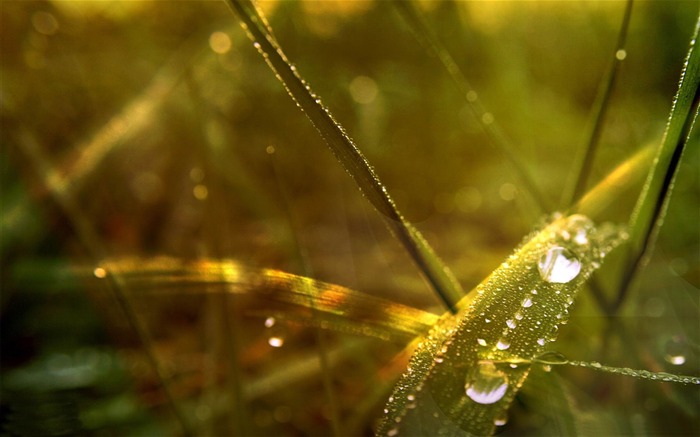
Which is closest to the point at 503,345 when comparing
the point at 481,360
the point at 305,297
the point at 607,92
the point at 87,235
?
the point at 481,360

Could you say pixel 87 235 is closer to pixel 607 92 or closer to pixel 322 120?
pixel 322 120

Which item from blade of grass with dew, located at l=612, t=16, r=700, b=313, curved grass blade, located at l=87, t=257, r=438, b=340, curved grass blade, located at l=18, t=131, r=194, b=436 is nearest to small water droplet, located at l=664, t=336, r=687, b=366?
blade of grass with dew, located at l=612, t=16, r=700, b=313

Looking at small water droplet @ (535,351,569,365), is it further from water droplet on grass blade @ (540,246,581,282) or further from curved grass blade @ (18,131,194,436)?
curved grass blade @ (18,131,194,436)

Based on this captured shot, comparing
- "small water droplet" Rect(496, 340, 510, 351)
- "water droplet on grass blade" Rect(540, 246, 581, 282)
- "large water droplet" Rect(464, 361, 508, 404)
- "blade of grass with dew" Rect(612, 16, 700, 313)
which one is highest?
"blade of grass with dew" Rect(612, 16, 700, 313)

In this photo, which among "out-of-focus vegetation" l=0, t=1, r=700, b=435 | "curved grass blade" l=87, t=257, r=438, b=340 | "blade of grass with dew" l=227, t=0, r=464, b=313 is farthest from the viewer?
"out-of-focus vegetation" l=0, t=1, r=700, b=435

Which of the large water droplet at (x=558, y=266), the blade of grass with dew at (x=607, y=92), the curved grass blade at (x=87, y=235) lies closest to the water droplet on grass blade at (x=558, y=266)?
the large water droplet at (x=558, y=266)

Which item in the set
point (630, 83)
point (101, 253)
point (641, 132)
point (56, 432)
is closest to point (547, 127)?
point (630, 83)

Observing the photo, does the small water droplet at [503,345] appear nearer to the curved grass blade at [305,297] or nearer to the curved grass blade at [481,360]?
the curved grass blade at [481,360]
